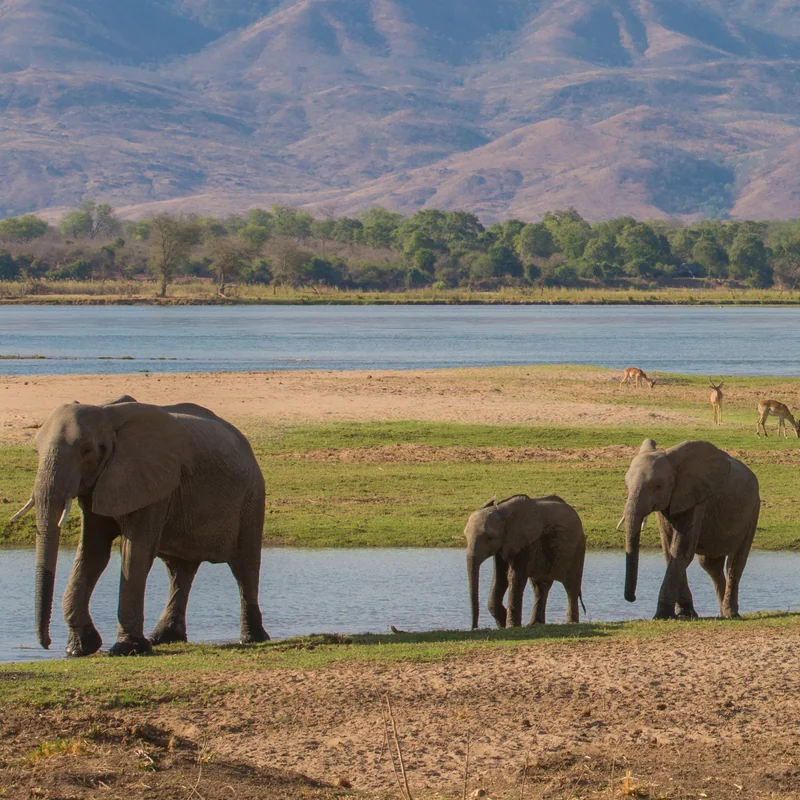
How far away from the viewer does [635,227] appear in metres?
174

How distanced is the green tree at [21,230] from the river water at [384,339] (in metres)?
53.4

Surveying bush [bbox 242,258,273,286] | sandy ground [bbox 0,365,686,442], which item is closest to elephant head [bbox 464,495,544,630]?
sandy ground [bbox 0,365,686,442]

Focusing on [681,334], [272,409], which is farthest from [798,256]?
[272,409]

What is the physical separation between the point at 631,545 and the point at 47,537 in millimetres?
5315

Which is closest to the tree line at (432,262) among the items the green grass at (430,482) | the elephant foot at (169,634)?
the green grass at (430,482)

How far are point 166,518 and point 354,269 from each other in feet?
455

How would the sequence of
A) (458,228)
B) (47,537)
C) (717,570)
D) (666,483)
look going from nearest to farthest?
1. (47,537)
2. (666,483)
3. (717,570)
4. (458,228)

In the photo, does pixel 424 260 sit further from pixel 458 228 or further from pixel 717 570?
pixel 717 570

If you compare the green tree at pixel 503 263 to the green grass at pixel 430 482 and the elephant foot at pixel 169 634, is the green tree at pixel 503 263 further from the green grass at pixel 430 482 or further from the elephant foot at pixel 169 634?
the elephant foot at pixel 169 634

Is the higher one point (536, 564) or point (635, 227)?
point (635, 227)

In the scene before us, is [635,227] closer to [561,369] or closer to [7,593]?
[561,369]

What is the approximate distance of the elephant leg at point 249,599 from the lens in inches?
541

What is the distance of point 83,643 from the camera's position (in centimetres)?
1260

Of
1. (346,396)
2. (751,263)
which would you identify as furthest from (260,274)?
(346,396)
